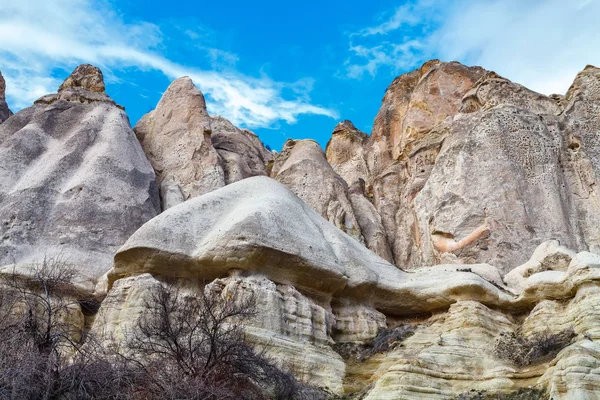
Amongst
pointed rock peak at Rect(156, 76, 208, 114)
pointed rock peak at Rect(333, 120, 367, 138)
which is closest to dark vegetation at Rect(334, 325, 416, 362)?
pointed rock peak at Rect(156, 76, 208, 114)

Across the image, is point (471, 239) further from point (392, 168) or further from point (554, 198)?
point (392, 168)

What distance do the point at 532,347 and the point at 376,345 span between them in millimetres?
3038

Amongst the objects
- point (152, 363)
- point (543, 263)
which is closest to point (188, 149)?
point (543, 263)

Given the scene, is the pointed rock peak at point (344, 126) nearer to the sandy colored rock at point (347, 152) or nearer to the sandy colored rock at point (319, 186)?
the sandy colored rock at point (347, 152)

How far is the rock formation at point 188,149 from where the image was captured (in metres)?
24.4

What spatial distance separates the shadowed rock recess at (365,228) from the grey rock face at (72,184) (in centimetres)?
6

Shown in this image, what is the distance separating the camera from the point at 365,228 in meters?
25.7

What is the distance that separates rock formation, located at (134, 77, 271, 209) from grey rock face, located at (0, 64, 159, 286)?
5.30 ft

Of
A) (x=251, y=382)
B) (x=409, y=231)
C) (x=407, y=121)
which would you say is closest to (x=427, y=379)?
(x=251, y=382)

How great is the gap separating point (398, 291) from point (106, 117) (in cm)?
1236

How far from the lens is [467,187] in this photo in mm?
22141

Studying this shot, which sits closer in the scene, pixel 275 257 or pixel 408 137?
pixel 275 257

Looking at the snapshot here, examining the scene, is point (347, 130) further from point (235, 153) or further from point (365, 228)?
point (365, 228)

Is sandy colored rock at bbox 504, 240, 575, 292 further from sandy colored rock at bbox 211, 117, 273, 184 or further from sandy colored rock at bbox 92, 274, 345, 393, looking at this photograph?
sandy colored rock at bbox 211, 117, 273, 184
